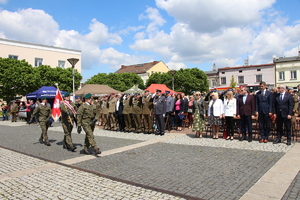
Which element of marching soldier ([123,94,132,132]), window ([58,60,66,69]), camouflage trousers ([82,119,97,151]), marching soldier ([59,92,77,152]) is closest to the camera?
camouflage trousers ([82,119,97,151])

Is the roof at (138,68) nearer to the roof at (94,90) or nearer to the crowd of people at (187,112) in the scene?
the roof at (94,90)

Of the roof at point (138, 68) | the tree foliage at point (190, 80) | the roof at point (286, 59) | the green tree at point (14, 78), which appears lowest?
the green tree at point (14, 78)

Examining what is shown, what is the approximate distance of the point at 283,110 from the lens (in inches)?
339

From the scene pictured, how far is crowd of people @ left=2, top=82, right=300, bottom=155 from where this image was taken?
846 cm

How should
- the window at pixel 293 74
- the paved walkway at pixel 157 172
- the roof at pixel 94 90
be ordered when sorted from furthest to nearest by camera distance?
the window at pixel 293 74
the roof at pixel 94 90
the paved walkway at pixel 157 172

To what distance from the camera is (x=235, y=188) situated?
4609 millimetres

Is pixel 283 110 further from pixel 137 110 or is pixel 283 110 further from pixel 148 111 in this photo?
pixel 137 110

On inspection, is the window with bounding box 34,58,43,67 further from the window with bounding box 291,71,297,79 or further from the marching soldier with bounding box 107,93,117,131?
the window with bounding box 291,71,297,79

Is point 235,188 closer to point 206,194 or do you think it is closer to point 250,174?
point 206,194

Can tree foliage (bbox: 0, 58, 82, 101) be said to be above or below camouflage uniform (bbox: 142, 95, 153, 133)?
above

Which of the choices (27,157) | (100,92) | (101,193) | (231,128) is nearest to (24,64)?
(100,92)

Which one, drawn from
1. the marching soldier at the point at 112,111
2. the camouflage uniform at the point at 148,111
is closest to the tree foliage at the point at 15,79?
the marching soldier at the point at 112,111

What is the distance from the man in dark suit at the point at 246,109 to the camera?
9359mm

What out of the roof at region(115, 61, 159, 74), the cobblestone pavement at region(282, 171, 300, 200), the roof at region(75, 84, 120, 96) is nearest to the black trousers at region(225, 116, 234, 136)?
the cobblestone pavement at region(282, 171, 300, 200)
